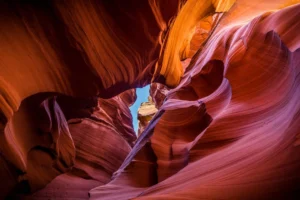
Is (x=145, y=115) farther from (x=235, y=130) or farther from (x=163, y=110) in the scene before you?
(x=235, y=130)

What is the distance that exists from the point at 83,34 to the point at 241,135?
3.43m

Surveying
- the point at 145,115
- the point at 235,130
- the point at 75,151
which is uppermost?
the point at 235,130

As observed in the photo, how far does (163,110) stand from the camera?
824 cm

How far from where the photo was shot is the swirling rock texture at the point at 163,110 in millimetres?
3535

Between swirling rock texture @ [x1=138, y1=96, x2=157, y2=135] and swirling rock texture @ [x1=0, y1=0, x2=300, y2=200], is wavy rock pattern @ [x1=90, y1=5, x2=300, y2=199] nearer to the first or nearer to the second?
Result: swirling rock texture @ [x1=0, y1=0, x2=300, y2=200]

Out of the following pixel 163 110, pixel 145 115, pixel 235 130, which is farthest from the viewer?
pixel 145 115

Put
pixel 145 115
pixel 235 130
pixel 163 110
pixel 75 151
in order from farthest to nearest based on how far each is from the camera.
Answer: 1. pixel 145 115
2. pixel 75 151
3. pixel 163 110
4. pixel 235 130

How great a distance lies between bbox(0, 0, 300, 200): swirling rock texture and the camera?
139 inches

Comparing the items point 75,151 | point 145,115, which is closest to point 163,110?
point 75,151

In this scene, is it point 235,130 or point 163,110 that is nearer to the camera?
point 235,130

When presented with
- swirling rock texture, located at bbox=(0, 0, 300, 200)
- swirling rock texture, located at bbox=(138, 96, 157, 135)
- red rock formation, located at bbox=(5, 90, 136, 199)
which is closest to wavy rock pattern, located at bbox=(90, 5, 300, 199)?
swirling rock texture, located at bbox=(0, 0, 300, 200)

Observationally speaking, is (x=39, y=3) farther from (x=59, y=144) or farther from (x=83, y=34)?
(x=59, y=144)

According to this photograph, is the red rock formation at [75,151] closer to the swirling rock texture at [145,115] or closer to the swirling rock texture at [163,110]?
the swirling rock texture at [163,110]

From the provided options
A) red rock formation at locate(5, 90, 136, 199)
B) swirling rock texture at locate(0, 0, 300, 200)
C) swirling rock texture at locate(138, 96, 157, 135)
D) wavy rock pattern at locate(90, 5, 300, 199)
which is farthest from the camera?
swirling rock texture at locate(138, 96, 157, 135)
